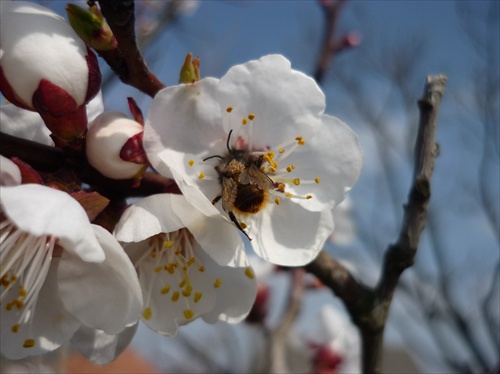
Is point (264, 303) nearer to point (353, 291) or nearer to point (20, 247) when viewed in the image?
point (353, 291)

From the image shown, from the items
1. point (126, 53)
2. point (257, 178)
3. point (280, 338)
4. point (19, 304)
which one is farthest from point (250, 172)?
point (280, 338)

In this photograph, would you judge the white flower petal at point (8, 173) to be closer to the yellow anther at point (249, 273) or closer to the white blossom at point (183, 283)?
the white blossom at point (183, 283)

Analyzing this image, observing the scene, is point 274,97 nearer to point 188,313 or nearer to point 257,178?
point 257,178

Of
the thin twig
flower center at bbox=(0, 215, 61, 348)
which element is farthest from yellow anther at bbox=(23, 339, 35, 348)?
the thin twig

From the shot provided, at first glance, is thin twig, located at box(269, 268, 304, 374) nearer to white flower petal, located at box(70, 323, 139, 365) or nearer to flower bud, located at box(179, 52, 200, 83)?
white flower petal, located at box(70, 323, 139, 365)

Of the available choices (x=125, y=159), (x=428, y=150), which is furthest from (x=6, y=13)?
(x=428, y=150)
